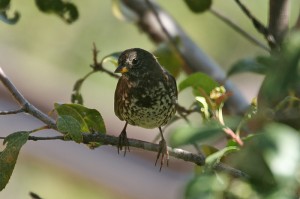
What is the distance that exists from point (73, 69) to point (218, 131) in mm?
5845

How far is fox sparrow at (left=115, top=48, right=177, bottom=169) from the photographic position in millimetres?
2619

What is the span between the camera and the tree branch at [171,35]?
9.94 feet

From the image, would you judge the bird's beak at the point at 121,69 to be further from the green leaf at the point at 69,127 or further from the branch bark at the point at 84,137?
the green leaf at the point at 69,127

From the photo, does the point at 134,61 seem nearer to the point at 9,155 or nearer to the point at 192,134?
the point at 9,155

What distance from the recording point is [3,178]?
175cm

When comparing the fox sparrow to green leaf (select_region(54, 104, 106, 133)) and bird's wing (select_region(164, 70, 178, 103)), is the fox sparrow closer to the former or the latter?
bird's wing (select_region(164, 70, 178, 103))

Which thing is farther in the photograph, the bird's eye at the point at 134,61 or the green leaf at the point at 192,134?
the bird's eye at the point at 134,61

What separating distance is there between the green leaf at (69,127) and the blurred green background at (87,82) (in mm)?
3289

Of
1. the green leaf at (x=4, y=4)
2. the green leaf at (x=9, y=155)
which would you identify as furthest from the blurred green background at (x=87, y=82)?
the green leaf at (x=9, y=155)

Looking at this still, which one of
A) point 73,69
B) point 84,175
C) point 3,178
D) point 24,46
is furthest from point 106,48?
point 3,178

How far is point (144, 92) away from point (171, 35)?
17.0 inches

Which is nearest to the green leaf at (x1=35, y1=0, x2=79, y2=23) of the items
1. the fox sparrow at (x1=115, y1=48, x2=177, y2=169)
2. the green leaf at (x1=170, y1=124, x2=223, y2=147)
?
the fox sparrow at (x1=115, y1=48, x2=177, y2=169)

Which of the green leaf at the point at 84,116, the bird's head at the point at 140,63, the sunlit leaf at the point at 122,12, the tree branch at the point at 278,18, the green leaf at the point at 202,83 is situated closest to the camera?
the green leaf at the point at 84,116

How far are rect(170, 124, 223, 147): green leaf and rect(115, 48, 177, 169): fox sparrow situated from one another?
1.50 meters
